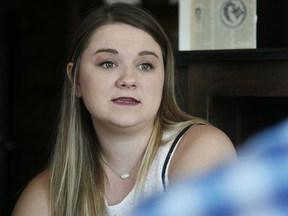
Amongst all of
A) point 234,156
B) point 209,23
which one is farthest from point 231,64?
point 234,156

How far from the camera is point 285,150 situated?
3.82 feet

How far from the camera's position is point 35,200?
5.45 feet

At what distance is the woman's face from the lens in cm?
149

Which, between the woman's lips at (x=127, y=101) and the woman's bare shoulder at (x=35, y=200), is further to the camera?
the woman's bare shoulder at (x=35, y=200)

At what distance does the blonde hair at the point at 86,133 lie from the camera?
161 cm

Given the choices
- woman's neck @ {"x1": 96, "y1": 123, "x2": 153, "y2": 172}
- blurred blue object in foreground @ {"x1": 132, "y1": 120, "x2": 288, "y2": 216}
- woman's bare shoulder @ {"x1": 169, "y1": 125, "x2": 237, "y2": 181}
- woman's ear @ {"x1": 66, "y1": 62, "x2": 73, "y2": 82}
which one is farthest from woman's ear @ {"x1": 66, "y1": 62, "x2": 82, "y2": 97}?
blurred blue object in foreground @ {"x1": 132, "y1": 120, "x2": 288, "y2": 216}

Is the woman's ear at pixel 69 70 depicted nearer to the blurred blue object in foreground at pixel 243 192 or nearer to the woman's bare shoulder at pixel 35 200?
the woman's bare shoulder at pixel 35 200

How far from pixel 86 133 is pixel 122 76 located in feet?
1.05

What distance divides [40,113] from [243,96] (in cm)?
314

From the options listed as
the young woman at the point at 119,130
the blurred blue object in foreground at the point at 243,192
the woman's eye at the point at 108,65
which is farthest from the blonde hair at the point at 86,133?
the blurred blue object in foreground at the point at 243,192

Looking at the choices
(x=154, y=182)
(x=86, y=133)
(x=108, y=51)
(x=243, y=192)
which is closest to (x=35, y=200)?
(x=86, y=133)

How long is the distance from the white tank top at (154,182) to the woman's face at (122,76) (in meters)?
0.09

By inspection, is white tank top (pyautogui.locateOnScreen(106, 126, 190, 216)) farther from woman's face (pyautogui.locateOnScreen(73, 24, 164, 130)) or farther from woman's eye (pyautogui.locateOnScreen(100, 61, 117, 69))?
woman's eye (pyautogui.locateOnScreen(100, 61, 117, 69))

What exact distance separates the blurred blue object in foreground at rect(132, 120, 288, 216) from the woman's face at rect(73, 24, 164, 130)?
25 cm
